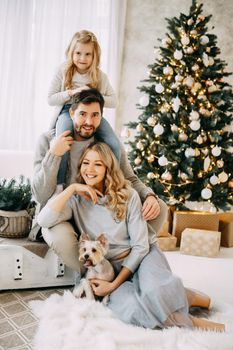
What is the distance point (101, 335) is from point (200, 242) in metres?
1.63

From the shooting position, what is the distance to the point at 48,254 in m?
2.53

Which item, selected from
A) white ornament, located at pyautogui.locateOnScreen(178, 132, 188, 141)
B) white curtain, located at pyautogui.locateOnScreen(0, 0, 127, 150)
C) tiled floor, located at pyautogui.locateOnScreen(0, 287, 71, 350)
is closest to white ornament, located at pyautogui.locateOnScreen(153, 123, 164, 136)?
white ornament, located at pyautogui.locateOnScreen(178, 132, 188, 141)

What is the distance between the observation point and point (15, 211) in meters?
2.57

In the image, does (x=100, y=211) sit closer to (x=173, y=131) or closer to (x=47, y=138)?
(x=47, y=138)

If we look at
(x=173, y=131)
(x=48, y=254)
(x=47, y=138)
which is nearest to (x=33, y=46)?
(x=173, y=131)

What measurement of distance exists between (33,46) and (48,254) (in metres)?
2.55

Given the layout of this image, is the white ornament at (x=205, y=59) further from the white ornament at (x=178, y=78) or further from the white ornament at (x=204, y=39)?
the white ornament at (x=178, y=78)

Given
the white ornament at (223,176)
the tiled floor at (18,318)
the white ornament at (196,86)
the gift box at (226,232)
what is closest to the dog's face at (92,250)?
the tiled floor at (18,318)

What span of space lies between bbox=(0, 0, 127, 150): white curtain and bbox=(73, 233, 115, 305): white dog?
2.49m

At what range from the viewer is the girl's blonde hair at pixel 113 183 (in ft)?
7.34

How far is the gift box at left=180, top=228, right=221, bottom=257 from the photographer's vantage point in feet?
10.8

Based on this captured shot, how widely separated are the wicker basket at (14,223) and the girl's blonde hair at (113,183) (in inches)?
22.5

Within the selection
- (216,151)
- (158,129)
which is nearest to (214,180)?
(216,151)

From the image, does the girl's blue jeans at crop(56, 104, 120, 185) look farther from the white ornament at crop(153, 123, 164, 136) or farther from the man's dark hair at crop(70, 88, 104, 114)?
the white ornament at crop(153, 123, 164, 136)
